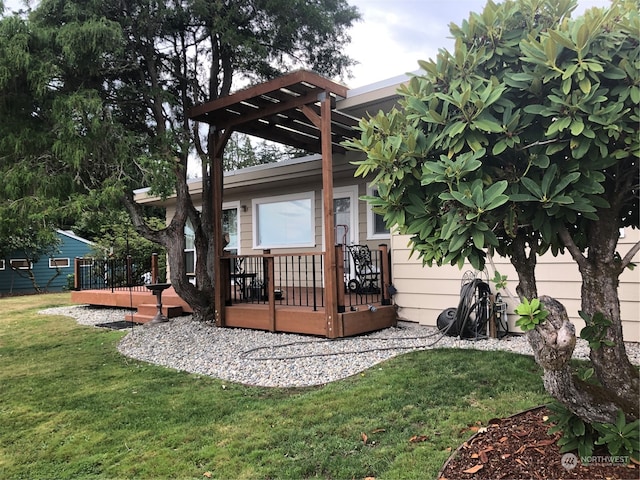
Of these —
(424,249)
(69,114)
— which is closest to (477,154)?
(424,249)

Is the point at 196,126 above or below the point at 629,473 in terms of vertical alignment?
above

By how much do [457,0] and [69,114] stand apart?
4.13m

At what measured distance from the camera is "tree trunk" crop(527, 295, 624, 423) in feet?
5.77

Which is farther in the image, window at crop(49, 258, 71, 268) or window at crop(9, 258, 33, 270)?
window at crop(49, 258, 71, 268)

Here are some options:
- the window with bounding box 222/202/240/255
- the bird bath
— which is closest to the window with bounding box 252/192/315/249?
the window with bounding box 222/202/240/255

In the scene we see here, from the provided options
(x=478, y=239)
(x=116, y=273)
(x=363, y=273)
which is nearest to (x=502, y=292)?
(x=363, y=273)

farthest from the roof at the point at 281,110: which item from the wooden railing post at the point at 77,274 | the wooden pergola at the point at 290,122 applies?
the wooden railing post at the point at 77,274

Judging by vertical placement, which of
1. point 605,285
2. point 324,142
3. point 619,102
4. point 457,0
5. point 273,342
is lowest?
point 273,342

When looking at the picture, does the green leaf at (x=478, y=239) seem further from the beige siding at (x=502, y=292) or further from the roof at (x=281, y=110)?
the roof at (x=281, y=110)

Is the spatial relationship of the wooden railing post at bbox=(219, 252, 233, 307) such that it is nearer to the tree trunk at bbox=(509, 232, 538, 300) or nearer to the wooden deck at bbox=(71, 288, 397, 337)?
the wooden deck at bbox=(71, 288, 397, 337)

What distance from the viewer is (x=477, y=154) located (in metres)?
1.81

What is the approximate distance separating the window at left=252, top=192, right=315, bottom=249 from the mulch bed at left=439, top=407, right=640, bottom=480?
6501 mm

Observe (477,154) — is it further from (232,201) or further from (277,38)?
(232,201)

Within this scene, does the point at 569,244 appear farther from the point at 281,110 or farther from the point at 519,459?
the point at 281,110
